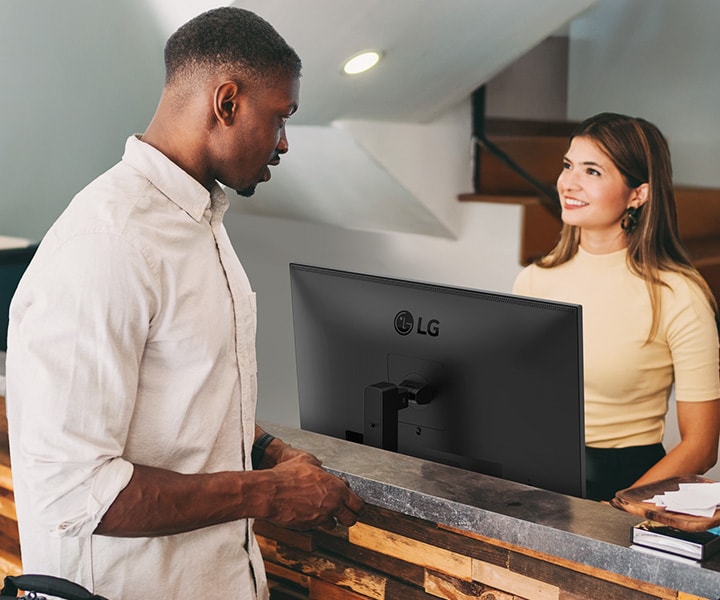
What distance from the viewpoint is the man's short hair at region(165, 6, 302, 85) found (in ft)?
4.26

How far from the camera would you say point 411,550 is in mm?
1637

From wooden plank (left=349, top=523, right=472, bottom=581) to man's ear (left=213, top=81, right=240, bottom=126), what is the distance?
77cm

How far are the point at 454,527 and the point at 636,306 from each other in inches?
41.1

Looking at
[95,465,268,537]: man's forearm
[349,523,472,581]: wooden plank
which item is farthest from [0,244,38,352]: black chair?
[95,465,268,537]: man's forearm

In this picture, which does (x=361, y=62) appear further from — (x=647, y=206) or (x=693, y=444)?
(x=693, y=444)

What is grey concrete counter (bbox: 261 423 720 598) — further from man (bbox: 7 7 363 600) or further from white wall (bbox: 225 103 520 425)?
white wall (bbox: 225 103 520 425)

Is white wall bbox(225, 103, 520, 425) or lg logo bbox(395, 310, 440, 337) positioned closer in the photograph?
lg logo bbox(395, 310, 440, 337)

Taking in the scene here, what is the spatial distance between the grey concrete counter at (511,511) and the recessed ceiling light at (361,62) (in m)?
1.77

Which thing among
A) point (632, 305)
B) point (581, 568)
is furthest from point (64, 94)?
point (581, 568)

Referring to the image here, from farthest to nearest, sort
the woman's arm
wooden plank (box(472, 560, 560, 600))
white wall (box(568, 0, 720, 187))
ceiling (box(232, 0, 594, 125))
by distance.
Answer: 1. white wall (box(568, 0, 720, 187))
2. ceiling (box(232, 0, 594, 125))
3. the woman's arm
4. wooden plank (box(472, 560, 560, 600))

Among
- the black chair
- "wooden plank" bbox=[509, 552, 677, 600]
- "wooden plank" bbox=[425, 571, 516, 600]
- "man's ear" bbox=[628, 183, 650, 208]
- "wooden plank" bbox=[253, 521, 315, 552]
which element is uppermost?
"man's ear" bbox=[628, 183, 650, 208]

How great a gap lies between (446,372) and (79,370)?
0.69 meters

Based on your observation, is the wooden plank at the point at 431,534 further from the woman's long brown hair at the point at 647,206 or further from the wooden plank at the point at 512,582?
the woman's long brown hair at the point at 647,206

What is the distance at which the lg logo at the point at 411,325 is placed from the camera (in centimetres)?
166
